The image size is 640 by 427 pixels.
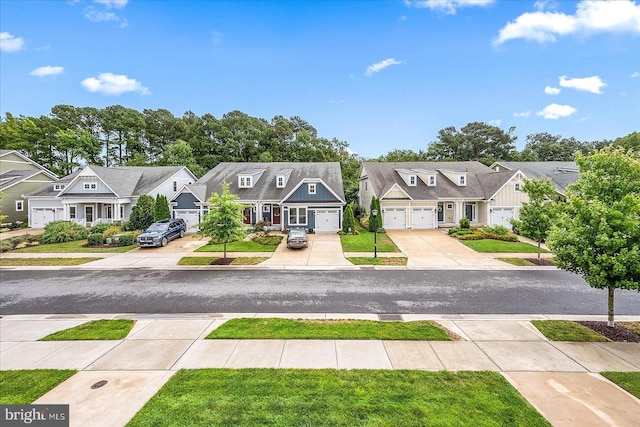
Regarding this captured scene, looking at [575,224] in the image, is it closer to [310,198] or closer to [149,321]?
[149,321]

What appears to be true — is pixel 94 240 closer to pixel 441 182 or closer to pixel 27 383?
pixel 27 383

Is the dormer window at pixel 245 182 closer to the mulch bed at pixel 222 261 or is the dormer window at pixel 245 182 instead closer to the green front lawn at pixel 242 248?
the green front lawn at pixel 242 248

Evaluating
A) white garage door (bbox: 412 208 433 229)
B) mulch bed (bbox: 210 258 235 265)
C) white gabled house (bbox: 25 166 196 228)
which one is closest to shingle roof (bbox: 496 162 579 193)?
white garage door (bbox: 412 208 433 229)

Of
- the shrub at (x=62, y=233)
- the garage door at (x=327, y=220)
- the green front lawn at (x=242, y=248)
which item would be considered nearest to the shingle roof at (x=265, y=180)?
the garage door at (x=327, y=220)

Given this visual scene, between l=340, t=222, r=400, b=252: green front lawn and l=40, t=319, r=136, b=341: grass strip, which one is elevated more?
l=340, t=222, r=400, b=252: green front lawn

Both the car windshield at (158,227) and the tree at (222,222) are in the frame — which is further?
the car windshield at (158,227)

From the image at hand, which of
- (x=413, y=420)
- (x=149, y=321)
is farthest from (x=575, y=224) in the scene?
(x=149, y=321)

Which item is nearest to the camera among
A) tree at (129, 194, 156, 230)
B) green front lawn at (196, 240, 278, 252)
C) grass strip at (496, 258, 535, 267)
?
grass strip at (496, 258, 535, 267)
